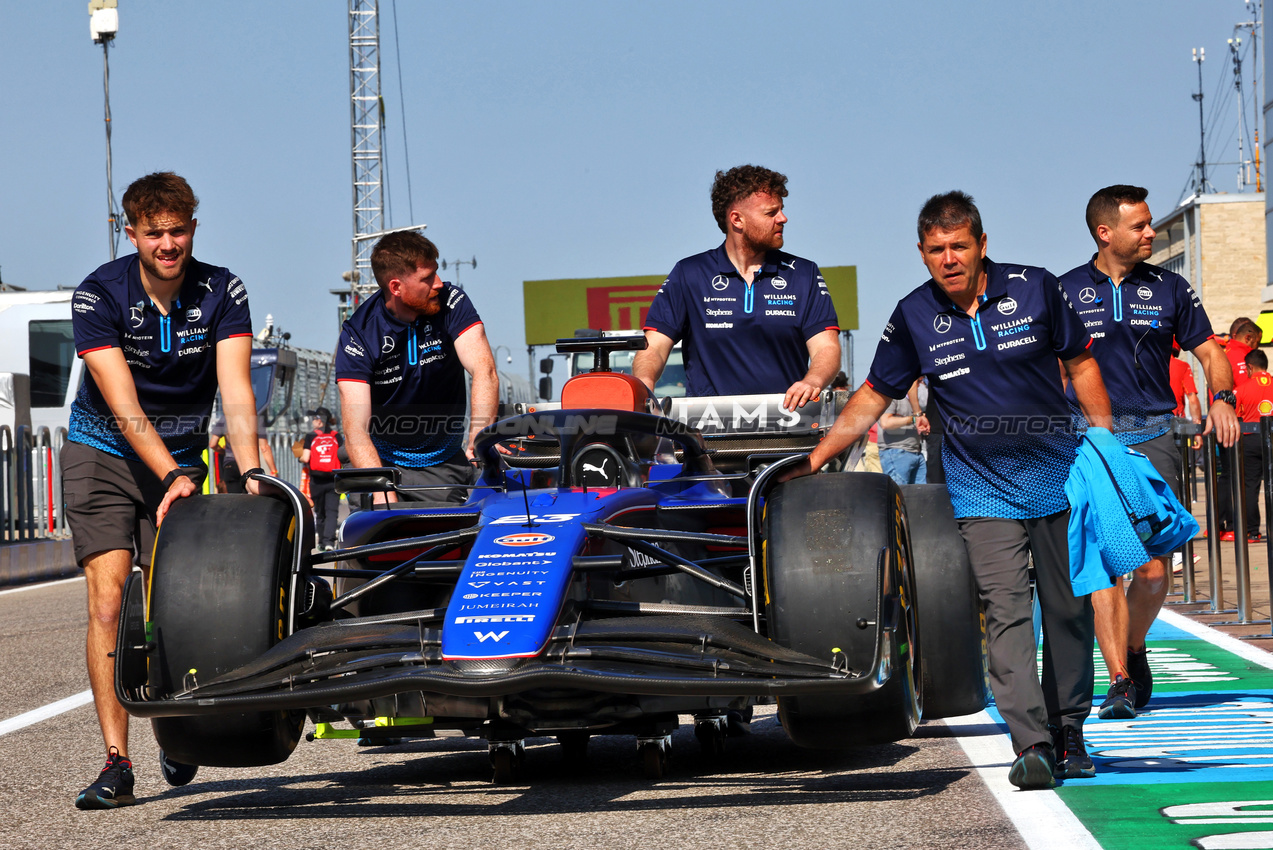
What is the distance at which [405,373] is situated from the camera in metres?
7.02

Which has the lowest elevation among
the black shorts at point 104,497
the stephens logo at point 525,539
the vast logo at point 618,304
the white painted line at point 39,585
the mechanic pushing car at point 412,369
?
the white painted line at point 39,585

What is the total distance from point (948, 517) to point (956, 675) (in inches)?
21.7

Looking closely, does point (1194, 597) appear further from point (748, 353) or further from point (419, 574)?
point (419, 574)

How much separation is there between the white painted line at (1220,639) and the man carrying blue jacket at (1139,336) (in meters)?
1.30

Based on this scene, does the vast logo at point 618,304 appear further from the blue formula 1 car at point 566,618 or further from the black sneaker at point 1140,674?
the blue formula 1 car at point 566,618

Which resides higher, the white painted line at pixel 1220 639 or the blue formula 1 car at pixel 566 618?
the blue formula 1 car at pixel 566 618

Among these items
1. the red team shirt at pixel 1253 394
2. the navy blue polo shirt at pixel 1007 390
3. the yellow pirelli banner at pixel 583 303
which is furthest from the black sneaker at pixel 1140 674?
the yellow pirelli banner at pixel 583 303

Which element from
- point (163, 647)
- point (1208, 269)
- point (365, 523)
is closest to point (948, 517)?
point (365, 523)

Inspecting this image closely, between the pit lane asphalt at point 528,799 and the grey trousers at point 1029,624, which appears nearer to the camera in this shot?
the pit lane asphalt at point 528,799

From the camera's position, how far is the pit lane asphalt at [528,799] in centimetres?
479

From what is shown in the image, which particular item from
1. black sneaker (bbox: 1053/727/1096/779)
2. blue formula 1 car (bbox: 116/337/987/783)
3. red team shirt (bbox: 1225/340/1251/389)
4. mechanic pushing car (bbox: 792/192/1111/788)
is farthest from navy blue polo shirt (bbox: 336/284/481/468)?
red team shirt (bbox: 1225/340/1251/389)

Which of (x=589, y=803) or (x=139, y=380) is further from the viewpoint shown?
(x=139, y=380)

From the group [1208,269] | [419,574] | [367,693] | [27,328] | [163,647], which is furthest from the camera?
[1208,269]

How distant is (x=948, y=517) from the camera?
576cm
